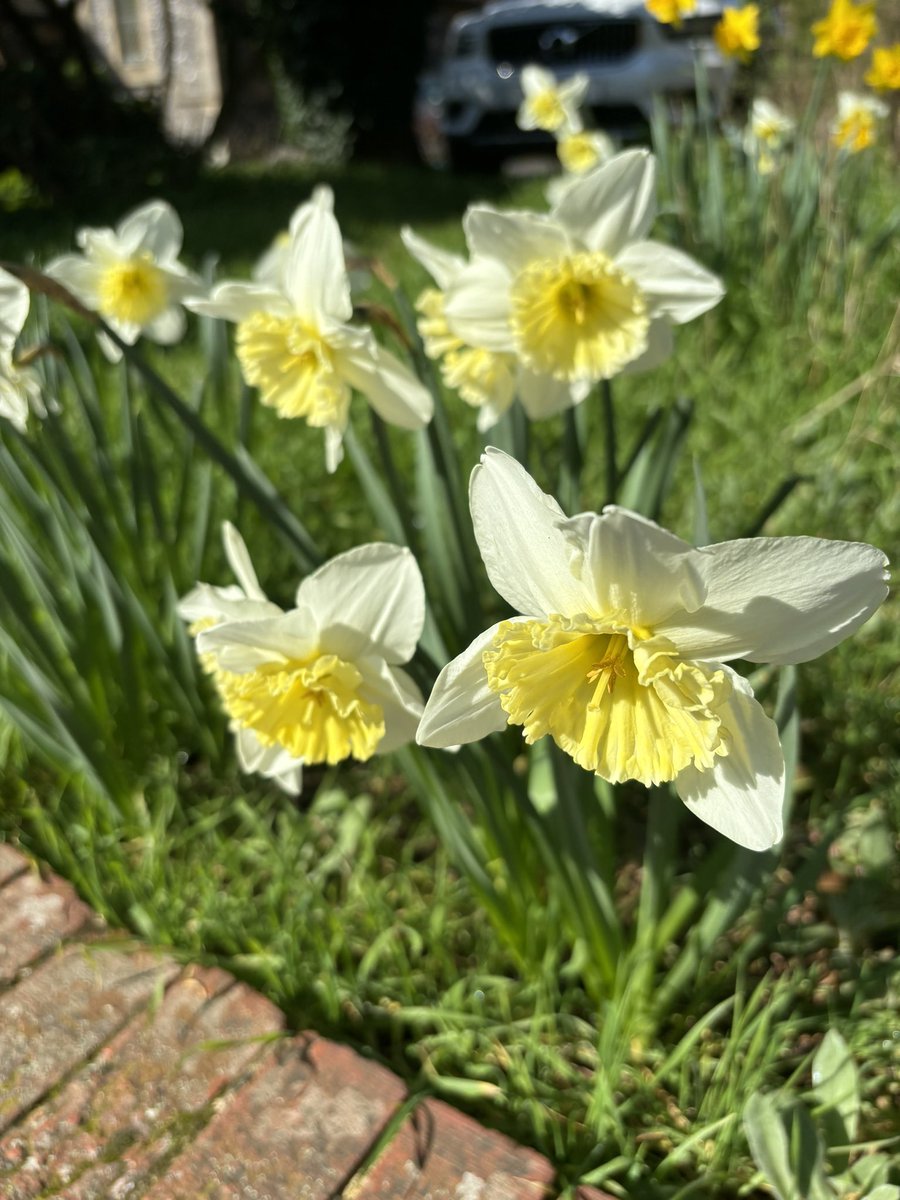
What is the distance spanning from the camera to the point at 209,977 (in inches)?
56.3

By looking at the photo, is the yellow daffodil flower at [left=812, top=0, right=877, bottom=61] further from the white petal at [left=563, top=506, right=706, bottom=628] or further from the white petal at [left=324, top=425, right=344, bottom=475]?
the white petal at [left=563, top=506, right=706, bottom=628]

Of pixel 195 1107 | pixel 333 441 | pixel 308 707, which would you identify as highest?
pixel 333 441

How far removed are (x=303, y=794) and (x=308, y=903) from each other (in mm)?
437

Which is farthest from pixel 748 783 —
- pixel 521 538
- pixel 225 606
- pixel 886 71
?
pixel 886 71

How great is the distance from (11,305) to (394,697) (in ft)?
2.33

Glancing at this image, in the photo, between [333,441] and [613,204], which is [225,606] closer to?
[333,441]

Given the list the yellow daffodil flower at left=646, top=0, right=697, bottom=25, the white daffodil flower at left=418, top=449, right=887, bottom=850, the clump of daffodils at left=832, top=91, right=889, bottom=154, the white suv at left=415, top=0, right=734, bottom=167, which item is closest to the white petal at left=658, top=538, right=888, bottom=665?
the white daffodil flower at left=418, top=449, right=887, bottom=850

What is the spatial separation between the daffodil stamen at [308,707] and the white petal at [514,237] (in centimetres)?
59

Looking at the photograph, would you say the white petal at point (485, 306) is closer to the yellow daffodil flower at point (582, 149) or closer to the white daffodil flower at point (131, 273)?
the white daffodil flower at point (131, 273)

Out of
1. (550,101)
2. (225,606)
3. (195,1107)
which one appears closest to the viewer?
(225,606)

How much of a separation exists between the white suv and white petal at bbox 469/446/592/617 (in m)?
5.13

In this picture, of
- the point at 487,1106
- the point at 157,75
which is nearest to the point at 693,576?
the point at 487,1106

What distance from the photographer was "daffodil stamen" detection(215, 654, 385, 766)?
40.1 inches

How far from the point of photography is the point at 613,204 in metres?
1.21
